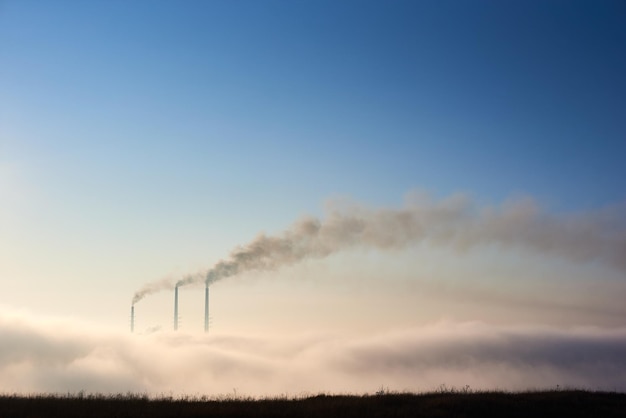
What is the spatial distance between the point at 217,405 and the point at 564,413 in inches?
593

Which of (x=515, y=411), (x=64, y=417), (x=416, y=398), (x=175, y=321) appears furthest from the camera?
(x=175, y=321)

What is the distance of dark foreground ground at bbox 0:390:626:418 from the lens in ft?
90.8

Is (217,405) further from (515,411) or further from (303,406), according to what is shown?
(515,411)

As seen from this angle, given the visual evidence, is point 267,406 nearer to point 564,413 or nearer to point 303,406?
point 303,406

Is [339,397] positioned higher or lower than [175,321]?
lower

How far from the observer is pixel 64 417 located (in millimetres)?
26625

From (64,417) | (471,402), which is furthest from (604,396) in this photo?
(64,417)

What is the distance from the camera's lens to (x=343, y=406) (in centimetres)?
2903

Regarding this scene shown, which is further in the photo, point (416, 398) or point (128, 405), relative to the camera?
point (416, 398)

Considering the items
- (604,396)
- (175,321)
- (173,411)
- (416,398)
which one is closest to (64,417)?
(173,411)

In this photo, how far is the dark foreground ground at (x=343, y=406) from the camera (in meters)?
27.7

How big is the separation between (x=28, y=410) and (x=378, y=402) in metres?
15.0

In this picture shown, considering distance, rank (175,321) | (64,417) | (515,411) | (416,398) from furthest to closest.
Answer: (175,321) → (416,398) → (515,411) → (64,417)

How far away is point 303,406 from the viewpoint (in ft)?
96.5
